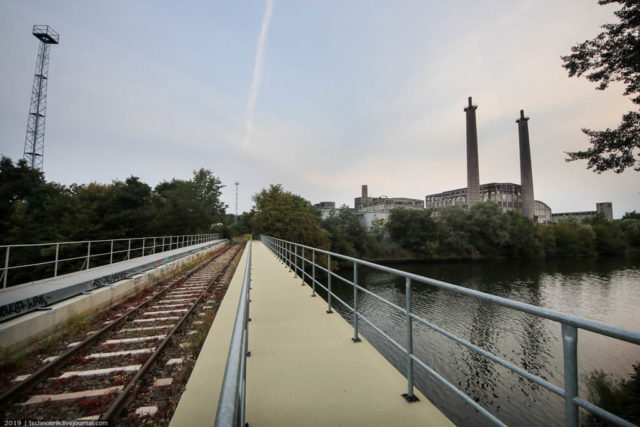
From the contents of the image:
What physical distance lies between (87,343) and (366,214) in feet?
205

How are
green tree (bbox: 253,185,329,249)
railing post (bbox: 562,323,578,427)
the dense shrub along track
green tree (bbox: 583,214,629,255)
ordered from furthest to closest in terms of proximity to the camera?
green tree (bbox: 583,214,629,255)
green tree (bbox: 253,185,329,249)
the dense shrub along track
railing post (bbox: 562,323,578,427)

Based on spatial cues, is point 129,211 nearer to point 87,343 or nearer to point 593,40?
point 87,343

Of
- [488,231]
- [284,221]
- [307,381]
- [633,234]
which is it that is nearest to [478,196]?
[488,231]

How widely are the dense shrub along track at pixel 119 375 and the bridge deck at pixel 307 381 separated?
61 cm

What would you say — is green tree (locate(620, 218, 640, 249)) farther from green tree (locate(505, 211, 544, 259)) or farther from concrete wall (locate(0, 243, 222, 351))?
concrete wall (locate(0, 243, 222, 351))

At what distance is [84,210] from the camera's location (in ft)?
82.8

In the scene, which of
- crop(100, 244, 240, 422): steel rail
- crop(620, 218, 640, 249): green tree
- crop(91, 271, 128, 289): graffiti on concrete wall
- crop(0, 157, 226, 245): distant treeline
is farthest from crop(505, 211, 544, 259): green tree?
crop(100, 244, 240, 422): steel rail

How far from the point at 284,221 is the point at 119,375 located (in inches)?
1230

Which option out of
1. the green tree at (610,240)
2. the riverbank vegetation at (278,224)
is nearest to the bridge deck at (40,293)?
the riverbank vegetation at (278,224)

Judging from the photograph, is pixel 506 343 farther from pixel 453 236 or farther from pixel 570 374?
pixel 453 236

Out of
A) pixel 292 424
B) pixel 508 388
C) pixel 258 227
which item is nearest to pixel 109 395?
pixel 292 424

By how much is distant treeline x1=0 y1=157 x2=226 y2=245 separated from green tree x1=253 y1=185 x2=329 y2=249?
7.44 meters

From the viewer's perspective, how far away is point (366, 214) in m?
65.3

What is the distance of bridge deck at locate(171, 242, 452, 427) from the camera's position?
2244 millimetres
